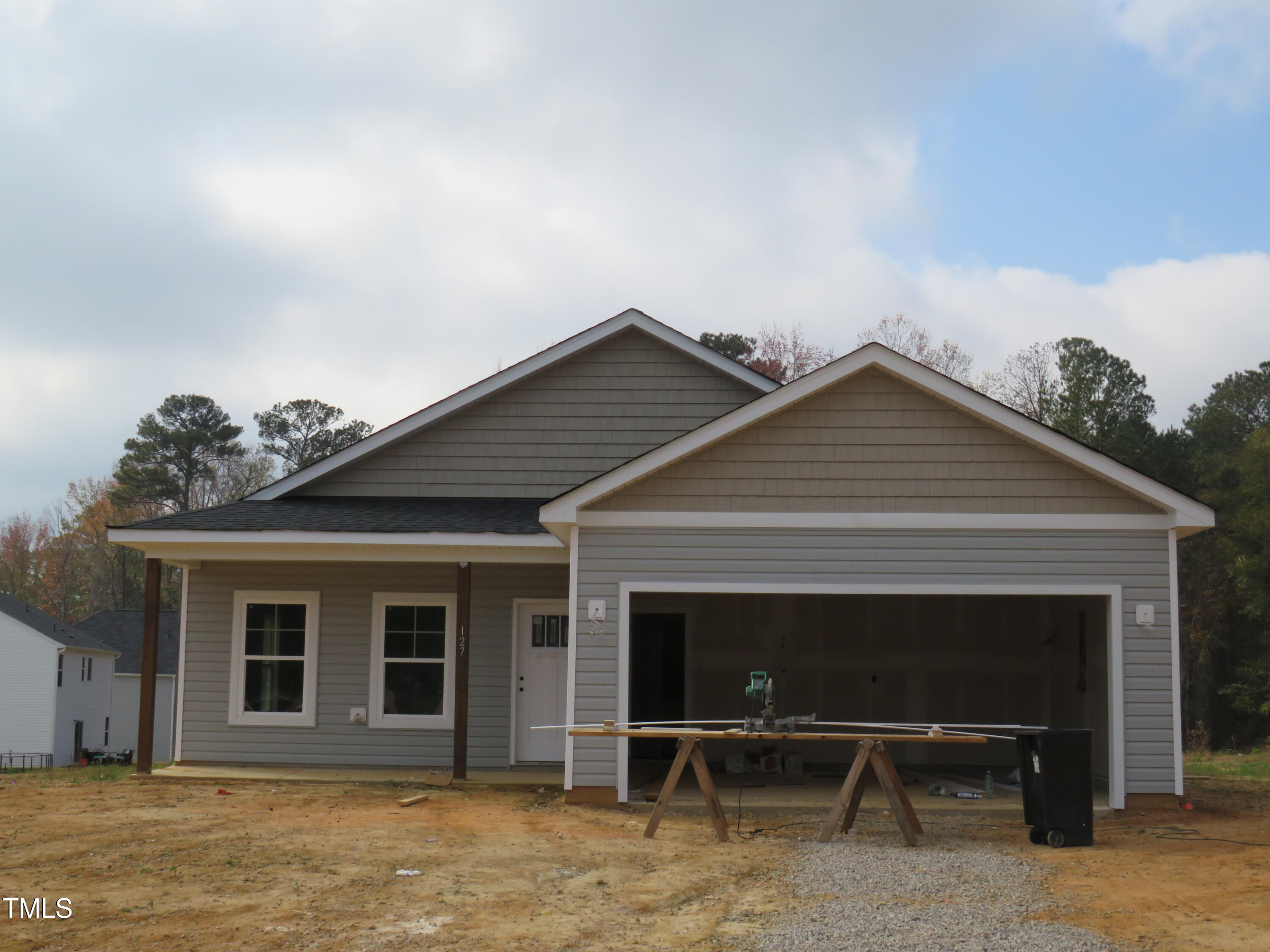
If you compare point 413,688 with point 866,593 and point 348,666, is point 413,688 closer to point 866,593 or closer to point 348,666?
point 348,666

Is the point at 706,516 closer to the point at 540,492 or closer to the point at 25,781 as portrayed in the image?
the point at 540,492

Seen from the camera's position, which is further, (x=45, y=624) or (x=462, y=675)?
(x=45, y=624)

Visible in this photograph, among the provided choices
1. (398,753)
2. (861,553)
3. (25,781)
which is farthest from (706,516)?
(25,781)

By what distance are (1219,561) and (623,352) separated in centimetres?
2654

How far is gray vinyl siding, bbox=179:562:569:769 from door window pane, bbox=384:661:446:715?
233 mm

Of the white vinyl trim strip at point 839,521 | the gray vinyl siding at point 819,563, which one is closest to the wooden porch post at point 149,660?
the gray vinyl siding at point 819,563

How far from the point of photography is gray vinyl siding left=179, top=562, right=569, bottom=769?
1338 cm

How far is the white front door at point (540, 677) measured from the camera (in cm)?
1342

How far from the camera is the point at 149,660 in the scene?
12.4 meters

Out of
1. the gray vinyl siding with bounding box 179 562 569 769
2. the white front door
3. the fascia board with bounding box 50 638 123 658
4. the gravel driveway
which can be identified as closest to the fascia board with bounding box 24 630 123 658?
the fascia board with bounding box 50 638 123 658

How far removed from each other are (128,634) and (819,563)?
112ft

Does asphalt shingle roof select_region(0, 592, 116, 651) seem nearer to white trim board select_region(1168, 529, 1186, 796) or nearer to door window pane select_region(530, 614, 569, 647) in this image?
door window pane select_region(530, 614, 569, 647)

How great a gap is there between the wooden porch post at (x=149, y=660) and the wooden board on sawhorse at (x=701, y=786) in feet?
20.1

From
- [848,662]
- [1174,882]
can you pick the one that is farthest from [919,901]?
[848,662]
